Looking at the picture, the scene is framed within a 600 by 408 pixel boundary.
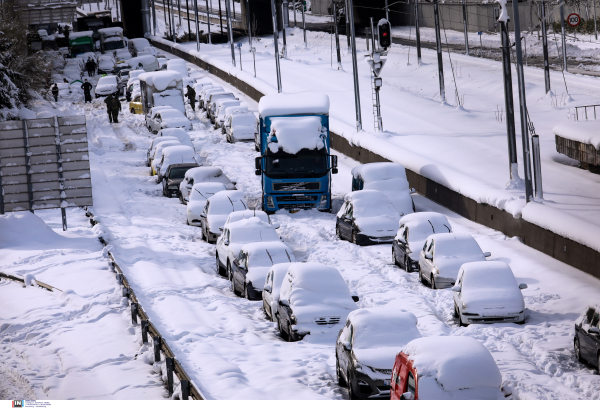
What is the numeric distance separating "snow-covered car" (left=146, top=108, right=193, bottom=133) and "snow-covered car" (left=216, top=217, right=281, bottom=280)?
23.2 metres

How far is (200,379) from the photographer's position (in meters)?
13.3

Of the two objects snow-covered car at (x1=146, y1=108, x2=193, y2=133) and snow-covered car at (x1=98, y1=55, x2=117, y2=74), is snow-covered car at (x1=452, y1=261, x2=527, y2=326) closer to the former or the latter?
snow-covered car at (x1=146, y1=108, x2=193, y2=133)

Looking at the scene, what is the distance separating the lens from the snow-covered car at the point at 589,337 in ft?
44.5

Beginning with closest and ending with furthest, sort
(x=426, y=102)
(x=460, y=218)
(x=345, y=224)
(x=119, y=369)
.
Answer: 1. (x=119, y=369)
2. (x=345, y=224)
3. (x=460, y=218)
4. (x=426, y=102)

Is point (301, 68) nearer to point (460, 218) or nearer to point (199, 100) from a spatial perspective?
point (199, 100)

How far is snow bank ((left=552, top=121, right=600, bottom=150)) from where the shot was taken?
28541mm

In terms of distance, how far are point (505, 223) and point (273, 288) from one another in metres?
9.26

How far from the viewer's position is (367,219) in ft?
78.5

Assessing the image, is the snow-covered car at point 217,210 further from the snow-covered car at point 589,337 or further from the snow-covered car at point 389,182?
the snow-covered car at point 589,337

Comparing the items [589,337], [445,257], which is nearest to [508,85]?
[445,257]

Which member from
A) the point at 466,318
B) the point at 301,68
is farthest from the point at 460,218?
the point at 301,68

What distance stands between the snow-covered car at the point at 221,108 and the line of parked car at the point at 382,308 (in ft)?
55.6

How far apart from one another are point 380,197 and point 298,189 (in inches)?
161

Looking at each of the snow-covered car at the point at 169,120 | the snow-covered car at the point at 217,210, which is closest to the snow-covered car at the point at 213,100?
the snow-covered car at the point at 169,120
